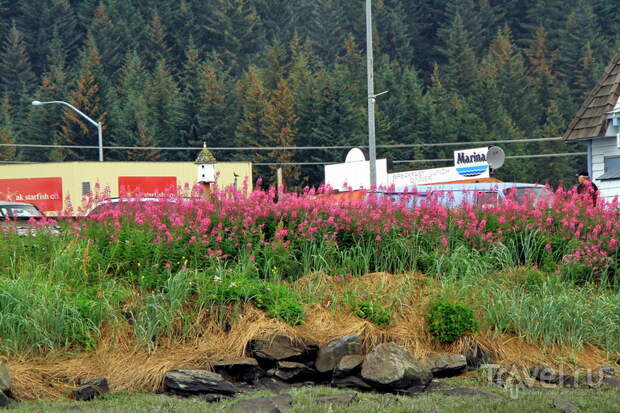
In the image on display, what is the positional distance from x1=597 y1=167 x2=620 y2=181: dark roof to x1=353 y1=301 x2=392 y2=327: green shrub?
14051mm

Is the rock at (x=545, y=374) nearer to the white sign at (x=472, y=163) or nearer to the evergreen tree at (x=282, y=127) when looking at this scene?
the white sign at (x=472, y=163)

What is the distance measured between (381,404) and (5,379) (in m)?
3.35

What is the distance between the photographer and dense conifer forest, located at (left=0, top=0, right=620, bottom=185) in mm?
78938

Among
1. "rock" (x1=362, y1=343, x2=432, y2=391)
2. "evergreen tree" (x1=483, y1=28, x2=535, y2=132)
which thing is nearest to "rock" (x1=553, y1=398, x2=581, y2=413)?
"rock" (x1=362, y1=343, x2=432, y2=391)

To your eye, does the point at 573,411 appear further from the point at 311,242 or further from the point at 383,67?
the point at 383,67

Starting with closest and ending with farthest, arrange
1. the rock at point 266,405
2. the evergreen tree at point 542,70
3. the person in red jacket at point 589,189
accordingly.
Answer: the rock at point 266,405
the person in red jacket at point 589,189
the evergreen tree at point 542,70

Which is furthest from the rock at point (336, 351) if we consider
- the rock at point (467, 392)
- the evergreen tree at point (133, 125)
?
the evergreen tree at point (133, 125)

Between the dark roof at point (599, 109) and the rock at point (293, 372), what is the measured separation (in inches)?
619

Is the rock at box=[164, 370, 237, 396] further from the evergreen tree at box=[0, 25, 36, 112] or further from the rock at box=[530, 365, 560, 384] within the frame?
the evergreen tree at box=[0, 25, 36, 112]

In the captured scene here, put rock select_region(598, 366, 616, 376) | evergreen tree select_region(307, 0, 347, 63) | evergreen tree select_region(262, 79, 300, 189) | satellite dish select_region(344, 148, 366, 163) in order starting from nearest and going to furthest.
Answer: rock select_region(598, 366, 616, 376) < satellite dish select_region(344, 148, 366, 163) < evergreen tree select_region(262, 79, 300, 189) < evergreen tree select_region(307, 0, 347, 63)

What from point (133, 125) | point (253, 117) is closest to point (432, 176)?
point (253, 117)

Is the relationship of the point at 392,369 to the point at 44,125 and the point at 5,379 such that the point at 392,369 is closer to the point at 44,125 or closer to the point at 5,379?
the point at 5,379

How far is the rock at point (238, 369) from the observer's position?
949 centimetres

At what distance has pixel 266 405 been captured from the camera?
812 centimetres
